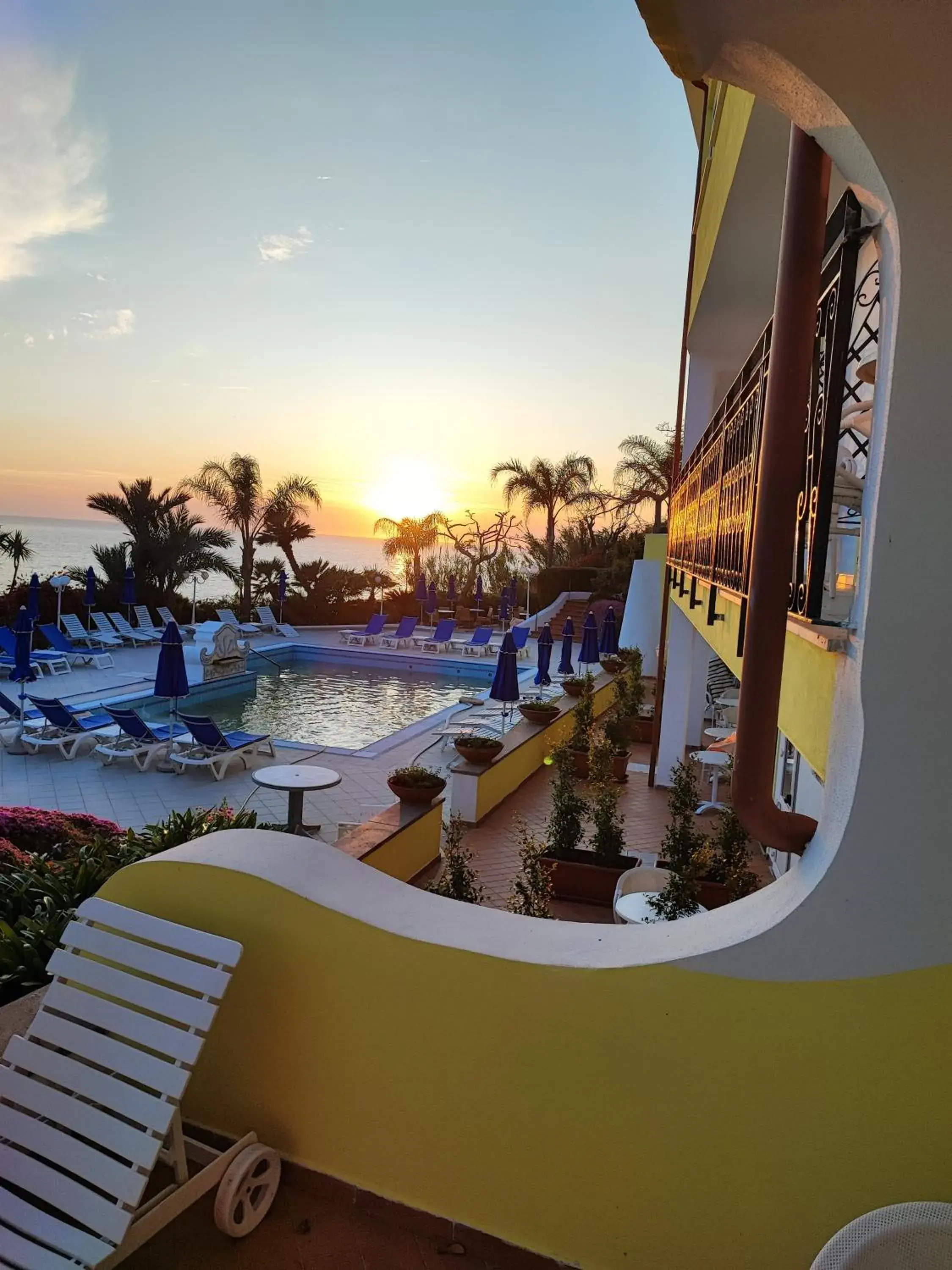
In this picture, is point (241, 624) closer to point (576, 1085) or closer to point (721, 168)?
point (721, 168)

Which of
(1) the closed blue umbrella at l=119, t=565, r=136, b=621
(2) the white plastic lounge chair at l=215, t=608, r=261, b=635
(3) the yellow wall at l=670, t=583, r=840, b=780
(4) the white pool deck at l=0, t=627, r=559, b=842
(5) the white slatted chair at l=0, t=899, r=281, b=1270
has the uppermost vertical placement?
(3) the yellow wall at l=670, t=583, r=840, b=780

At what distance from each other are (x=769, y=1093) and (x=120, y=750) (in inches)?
413

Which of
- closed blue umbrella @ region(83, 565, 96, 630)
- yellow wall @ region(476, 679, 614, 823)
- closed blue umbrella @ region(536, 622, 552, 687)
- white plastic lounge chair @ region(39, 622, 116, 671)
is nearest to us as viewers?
yellow wall @ region(476, 679, 614, 823)

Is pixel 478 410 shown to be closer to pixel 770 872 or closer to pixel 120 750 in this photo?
pixel 120 750

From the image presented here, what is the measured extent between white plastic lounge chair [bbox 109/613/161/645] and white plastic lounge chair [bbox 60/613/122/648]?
426mm

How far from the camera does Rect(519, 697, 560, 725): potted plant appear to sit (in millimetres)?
11242

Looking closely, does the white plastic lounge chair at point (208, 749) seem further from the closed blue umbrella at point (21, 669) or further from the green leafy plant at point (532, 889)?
the green leafy plant at point (532, 889)

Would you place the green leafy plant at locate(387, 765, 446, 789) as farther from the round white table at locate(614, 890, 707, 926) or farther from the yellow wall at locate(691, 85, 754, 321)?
the yellow wall at locate(691, 85, 754, 321)

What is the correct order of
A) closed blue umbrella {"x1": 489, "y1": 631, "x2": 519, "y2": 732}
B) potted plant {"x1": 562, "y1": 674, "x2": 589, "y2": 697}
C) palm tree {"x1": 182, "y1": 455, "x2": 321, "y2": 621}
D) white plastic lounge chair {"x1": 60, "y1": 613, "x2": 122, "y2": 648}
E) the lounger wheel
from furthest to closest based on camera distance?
palm tree {"x1": 182, "y1": 455, "x2": 321, "y2": 621} < white plastic lounge chair {"x1": 60, "y1": 613, "x2": 122, "y2": 648} < potted plant {"x1": 562, "y1": 674, "x2": 589, "y2": 697} < closed blue umbrella {"x1": 489, "y1": 631, "x2": 519, "y2": 732} < the lounger wheel

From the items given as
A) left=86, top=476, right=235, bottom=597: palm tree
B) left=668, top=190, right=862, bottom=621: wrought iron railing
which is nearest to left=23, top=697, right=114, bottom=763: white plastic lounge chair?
left=668, top=190, right=862, bottom=621: wrought iron railing

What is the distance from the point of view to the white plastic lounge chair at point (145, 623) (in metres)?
21.4

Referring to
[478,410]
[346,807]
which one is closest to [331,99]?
[346,807]

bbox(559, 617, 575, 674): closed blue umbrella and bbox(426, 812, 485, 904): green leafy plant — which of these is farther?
bbox(559, 617, 575, 674): closed blue umbrella

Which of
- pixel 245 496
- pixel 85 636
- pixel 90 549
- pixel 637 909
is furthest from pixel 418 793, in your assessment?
pixel 245 496
